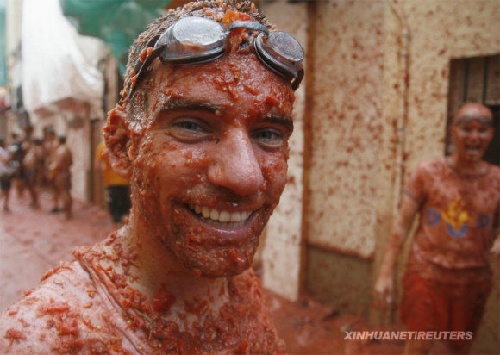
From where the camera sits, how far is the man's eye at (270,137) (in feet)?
4.98

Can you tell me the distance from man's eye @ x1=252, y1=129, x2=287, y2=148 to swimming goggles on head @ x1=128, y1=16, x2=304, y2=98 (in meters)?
0.21

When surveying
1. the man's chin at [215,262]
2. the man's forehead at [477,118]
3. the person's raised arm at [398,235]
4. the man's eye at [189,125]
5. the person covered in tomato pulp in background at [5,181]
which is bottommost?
the person covered in tomato pulp in background at [5,181]

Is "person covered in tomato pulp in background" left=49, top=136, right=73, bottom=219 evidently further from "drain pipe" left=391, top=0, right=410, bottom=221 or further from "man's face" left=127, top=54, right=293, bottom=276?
"man's face" left=127, top=54, right=293, bottom=276

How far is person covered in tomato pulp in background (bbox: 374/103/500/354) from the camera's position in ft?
11.8

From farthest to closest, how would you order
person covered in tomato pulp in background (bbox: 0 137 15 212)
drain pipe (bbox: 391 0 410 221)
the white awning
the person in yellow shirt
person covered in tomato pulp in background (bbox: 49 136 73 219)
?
person covered in tomato pulp in background (bbox: 0 137 15 212)
person covered in tomato pulp in background (bbox: 49 136 73 219)
the person in yellow shirt
drain pipe (bbox: 391 0 410 221)
the white awning

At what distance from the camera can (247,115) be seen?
1.43 metres

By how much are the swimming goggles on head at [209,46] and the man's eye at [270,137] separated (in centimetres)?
21

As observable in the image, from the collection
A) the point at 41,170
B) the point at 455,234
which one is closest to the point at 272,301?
the point at 455,234

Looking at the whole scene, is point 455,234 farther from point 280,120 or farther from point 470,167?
point 280,120

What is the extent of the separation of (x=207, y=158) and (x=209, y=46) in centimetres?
36

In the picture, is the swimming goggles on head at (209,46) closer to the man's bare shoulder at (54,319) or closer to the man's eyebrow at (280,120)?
the man's eyebrow at (280,120)

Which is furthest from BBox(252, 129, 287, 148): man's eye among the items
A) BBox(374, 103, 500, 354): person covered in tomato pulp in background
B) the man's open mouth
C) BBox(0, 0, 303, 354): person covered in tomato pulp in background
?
BBox(374, 103, 500, 354): person covered in tomato pulp in background

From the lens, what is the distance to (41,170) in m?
13.6

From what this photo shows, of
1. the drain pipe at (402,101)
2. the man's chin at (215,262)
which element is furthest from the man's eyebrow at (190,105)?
the drain pipe at (402,101)
